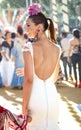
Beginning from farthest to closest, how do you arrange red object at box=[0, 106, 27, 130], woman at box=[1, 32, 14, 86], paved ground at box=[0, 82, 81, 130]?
woman at box=[1, 32, 14, 86] → paved ground at box=[0, 82, 81, 130] → red object at box=[0, 106, 27, 130]

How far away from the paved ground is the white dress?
1.57 metres

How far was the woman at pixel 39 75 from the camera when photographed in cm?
339

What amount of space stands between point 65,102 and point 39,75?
4775 millimetres

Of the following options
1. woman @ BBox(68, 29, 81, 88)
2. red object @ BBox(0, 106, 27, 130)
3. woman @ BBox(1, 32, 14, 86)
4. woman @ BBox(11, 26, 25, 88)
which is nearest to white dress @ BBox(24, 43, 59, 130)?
red object @ BBox(0, 106, 27, 130)

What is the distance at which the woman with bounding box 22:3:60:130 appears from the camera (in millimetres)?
3395

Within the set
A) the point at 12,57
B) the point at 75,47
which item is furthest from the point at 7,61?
the point at 75,47

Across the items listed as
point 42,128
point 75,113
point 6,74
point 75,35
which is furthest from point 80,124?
point 6,74

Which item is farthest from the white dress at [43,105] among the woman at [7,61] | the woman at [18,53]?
the woman at [7,61]

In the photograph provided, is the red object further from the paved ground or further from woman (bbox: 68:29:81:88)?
woman (bbox: 68:29:81:88)

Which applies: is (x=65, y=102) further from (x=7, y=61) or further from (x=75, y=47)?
(x=7, y=61)

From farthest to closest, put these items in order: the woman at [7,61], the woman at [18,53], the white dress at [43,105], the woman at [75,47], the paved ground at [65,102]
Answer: the woman at [7,61] → the woman at [18,53] → the woman at [75,47] → the paved ground at [65,102] → the white dress at [43,105]

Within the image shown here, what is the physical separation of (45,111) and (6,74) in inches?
289

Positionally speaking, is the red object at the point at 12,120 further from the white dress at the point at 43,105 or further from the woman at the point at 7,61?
the woman at the point at 7,61

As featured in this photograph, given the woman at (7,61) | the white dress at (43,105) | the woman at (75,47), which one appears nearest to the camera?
the white dress at (43,105)
